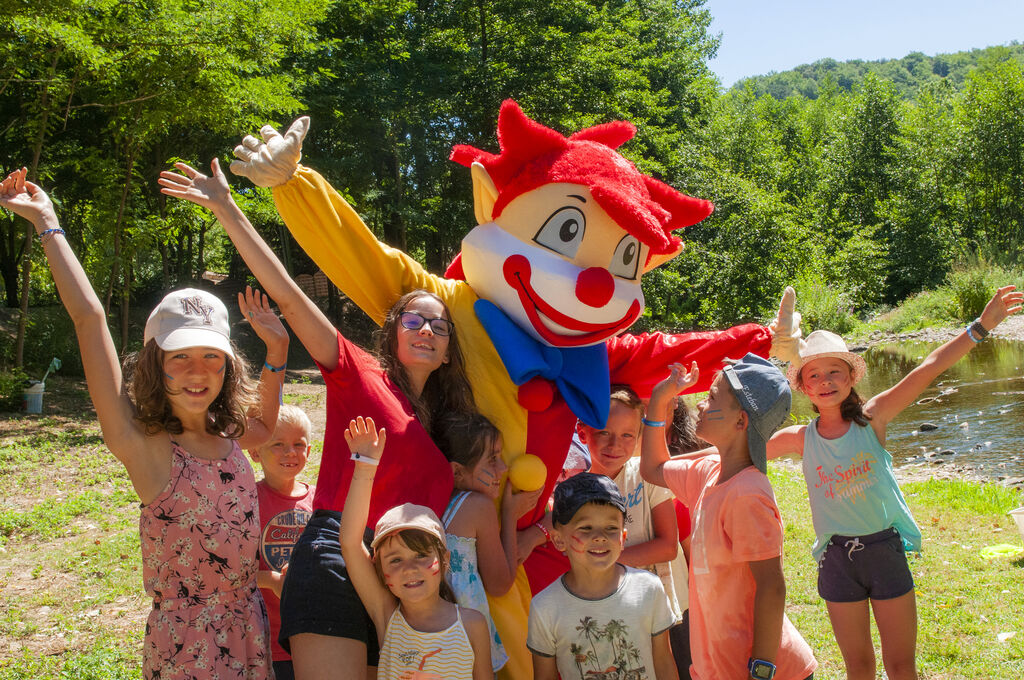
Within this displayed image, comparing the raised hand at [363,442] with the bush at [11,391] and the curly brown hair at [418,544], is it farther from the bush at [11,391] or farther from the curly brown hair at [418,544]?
the bush at [11,391]

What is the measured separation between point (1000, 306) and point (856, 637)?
154cm

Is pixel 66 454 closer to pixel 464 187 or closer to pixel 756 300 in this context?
pixel 464 187

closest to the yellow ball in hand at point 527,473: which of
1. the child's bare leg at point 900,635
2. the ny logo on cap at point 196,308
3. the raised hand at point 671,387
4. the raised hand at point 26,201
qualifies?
the raised hand at point 671,387

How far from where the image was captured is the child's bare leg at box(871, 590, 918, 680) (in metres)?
3.36

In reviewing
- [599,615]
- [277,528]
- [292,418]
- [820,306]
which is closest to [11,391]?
[292,418]

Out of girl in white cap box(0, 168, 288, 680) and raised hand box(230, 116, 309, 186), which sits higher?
raised hand box(230, 116, 309, 186)

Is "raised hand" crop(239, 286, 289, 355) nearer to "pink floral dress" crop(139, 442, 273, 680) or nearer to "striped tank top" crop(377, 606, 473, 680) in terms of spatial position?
"pink floral dress" crop(139, 442, 273, 680)

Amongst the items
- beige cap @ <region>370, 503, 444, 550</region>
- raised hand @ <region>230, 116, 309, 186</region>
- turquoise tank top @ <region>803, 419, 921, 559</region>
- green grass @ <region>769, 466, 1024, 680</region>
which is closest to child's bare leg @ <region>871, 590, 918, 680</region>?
turquoise tank top @ <region>803, 419, 921, 559</region>

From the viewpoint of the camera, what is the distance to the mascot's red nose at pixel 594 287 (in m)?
3.20

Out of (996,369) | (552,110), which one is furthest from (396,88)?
(996,369)

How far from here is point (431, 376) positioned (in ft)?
10.2

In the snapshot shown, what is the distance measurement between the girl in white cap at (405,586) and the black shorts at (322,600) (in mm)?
58

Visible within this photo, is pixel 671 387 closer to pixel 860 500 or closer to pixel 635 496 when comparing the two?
pixel 635 496

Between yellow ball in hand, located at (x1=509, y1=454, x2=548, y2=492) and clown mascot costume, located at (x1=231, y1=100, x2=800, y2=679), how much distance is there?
2.3 inches
